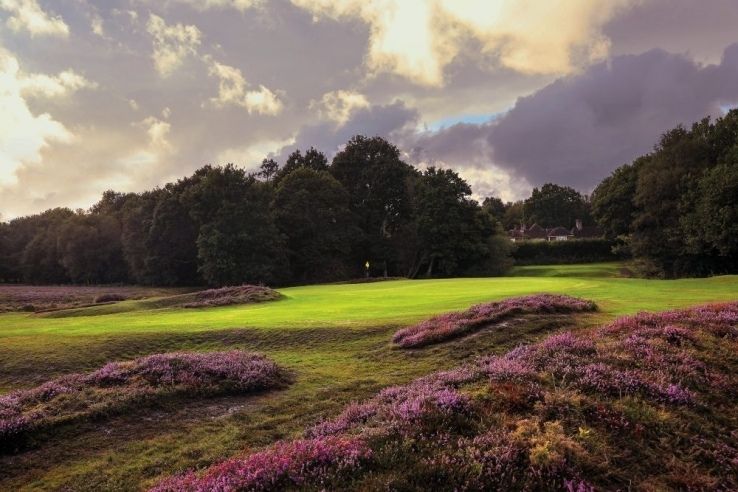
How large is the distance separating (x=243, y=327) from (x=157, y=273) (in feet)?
230

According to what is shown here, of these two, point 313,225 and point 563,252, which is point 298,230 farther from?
point 563,252

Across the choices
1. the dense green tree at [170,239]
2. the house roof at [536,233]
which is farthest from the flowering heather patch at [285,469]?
the house roof at [536,233]

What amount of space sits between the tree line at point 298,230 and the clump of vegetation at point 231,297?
31.7m

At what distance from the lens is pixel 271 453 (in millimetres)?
7430

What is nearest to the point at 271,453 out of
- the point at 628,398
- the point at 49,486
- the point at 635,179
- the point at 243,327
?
the point at 49,486

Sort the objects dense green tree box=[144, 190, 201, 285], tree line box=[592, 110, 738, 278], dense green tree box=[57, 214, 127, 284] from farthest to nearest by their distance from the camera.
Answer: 1. dense green tree box=[57, 214, 127, 284]
2. dense green tree box=[144, 190, 201, 285]
3. tree line box=[592, 110, 738, 278]

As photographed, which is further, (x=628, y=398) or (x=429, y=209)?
(x=429, y=209)

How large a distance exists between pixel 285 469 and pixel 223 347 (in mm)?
11968

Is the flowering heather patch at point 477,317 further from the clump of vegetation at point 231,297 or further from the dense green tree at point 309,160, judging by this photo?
the dense green tree at point 309,160

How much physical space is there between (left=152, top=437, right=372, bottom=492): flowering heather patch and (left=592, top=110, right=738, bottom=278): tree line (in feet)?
181

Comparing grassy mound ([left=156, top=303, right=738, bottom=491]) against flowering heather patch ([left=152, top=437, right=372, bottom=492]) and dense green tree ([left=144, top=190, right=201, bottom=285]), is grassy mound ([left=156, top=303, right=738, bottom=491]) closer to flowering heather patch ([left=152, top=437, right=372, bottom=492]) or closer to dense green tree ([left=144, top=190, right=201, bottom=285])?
flowering heather patch ([left=152, top=437, right=372, bottom=492])

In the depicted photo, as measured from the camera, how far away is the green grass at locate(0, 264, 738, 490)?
8609mm

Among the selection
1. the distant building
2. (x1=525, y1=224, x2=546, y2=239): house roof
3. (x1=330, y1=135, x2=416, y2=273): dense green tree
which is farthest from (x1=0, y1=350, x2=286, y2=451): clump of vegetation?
(x1=525, y1=224, x2=546, y2=239): house roof

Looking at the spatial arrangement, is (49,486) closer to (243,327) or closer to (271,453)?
(271,453)
